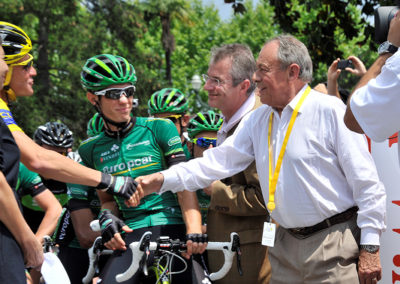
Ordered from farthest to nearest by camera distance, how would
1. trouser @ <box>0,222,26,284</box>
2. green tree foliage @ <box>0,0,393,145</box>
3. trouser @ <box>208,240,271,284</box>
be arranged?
green tree foliage @ <box>0,0,393,145</box> → trouser @ <box>208,240,271,284</box> → trouser @ <box>0,222,26,284</box>

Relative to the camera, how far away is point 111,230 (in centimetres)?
476

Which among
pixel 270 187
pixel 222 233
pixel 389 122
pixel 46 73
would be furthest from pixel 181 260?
pixel 46 73

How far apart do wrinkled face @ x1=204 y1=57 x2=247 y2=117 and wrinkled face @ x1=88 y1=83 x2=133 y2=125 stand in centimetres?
77

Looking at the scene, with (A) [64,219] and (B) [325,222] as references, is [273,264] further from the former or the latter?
(A) [64,219]

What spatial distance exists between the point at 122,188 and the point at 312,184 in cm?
141

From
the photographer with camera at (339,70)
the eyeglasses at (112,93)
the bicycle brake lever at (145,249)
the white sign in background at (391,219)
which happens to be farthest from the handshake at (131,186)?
the photographer with camera at (339,70)

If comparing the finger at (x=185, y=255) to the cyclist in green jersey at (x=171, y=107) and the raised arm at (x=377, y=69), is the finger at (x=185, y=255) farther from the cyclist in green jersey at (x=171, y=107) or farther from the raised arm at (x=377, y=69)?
the cyclist in green jersey at (x=171, y=107)

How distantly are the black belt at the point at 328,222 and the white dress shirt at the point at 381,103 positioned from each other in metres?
1.29

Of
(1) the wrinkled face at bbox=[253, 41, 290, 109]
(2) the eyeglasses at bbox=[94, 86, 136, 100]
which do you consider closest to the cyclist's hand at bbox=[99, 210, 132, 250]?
(2) the eyeglasses at bbox=[94, 86, 136, 100]

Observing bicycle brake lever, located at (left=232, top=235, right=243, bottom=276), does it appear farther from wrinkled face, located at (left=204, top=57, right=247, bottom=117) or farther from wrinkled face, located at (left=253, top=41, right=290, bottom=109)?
wrinkled face, located at (left=204, top=57, right=247, bottom=117)

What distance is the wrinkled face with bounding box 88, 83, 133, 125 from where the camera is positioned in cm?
536

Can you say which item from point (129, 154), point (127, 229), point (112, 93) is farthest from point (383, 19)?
point (112, 93)

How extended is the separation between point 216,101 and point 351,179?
5.82 ft

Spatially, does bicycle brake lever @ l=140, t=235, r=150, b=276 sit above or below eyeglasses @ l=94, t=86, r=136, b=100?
below
